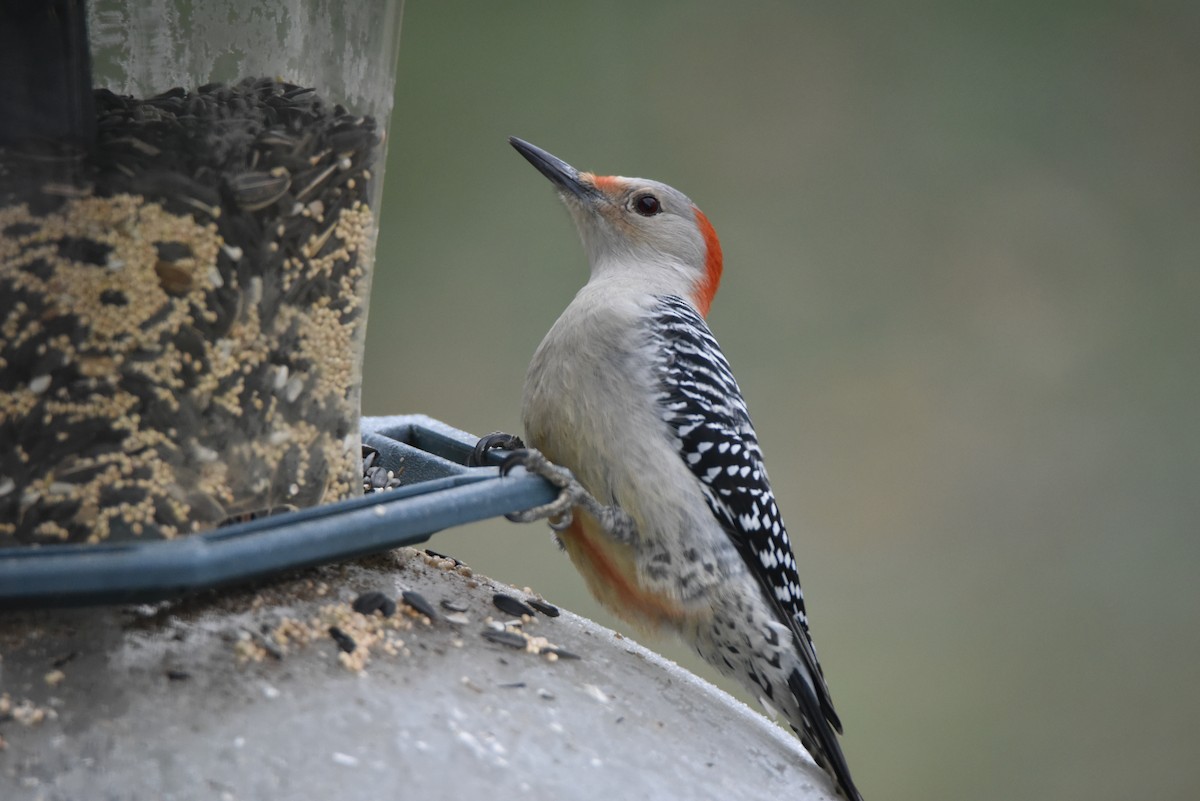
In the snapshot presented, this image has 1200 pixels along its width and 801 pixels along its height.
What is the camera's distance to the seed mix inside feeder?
2.09 m

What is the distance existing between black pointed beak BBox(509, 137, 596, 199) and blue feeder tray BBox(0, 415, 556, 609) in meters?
1.55

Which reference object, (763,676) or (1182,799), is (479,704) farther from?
(1182,799)

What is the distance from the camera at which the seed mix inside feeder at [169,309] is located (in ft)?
6.84

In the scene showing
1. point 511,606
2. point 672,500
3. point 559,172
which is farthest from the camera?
point 559,172

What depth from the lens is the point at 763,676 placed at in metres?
3.05

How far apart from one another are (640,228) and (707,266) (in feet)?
0.80

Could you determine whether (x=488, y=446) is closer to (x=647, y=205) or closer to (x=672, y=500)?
(x=672, y=500)

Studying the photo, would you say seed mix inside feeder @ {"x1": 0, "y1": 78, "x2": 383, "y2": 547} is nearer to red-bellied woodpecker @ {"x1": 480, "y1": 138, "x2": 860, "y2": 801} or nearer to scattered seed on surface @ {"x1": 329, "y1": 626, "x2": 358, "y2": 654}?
scattered seed on surface @ {"x1": 329, "y1": 626, "x2": 358, "y2": 654}

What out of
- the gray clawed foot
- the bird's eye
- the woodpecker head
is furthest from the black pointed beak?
the gray clawed foot

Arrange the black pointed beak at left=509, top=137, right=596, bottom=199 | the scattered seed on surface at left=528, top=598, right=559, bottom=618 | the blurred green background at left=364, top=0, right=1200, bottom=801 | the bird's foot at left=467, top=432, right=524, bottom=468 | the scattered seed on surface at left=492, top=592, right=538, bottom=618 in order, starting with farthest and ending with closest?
1. the blurred green background at left=364, top=0, right=1200, bottom=801
2. the black pointed beak at left=509, top=137, right=596, bottom=199
3. the bird's foot at left=467, top=432, right=524, bottom=468
4. the scattered seed on surface at left=528, top=598, right=559, bottom=618
5. the scattered seed on surface at left=492, top=592, right=538, bottom=618

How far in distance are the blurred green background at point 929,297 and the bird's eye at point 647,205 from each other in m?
2.57

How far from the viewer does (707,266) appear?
4.02m

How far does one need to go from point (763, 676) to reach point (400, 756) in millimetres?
1407

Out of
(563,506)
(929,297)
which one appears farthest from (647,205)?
(929,297)
